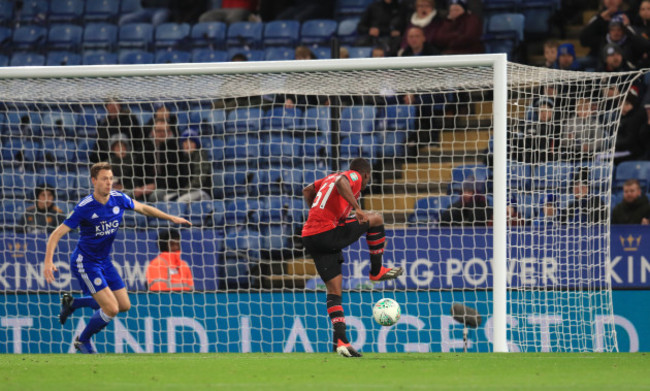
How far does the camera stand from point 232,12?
1565 centimetres

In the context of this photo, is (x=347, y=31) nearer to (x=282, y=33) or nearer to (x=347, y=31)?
(x=347, y=31)

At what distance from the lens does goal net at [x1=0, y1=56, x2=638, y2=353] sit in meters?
10.0

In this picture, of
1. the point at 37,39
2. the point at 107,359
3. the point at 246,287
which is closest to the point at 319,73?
the point at 246,287

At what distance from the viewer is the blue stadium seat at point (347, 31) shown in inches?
572

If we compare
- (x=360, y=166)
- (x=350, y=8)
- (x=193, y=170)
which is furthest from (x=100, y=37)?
(x=360, y=166)

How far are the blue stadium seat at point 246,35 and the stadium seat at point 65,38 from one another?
8.38ft

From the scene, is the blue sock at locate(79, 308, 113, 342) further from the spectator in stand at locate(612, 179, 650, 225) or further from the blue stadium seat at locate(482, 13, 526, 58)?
the blue stadium seat at locate(482, 13, 526, 58)

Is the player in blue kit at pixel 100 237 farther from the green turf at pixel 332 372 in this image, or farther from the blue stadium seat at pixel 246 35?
the blue stadium seat at pixel 246 35

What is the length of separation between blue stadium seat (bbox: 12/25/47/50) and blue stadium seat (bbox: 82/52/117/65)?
101 centimetres

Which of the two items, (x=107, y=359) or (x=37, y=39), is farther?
(x=37, y=39)

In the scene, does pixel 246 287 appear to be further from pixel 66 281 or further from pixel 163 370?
pixel 163 370

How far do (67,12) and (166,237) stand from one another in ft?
23.4

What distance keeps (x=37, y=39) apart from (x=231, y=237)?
266 inches

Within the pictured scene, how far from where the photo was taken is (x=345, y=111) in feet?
38.3
